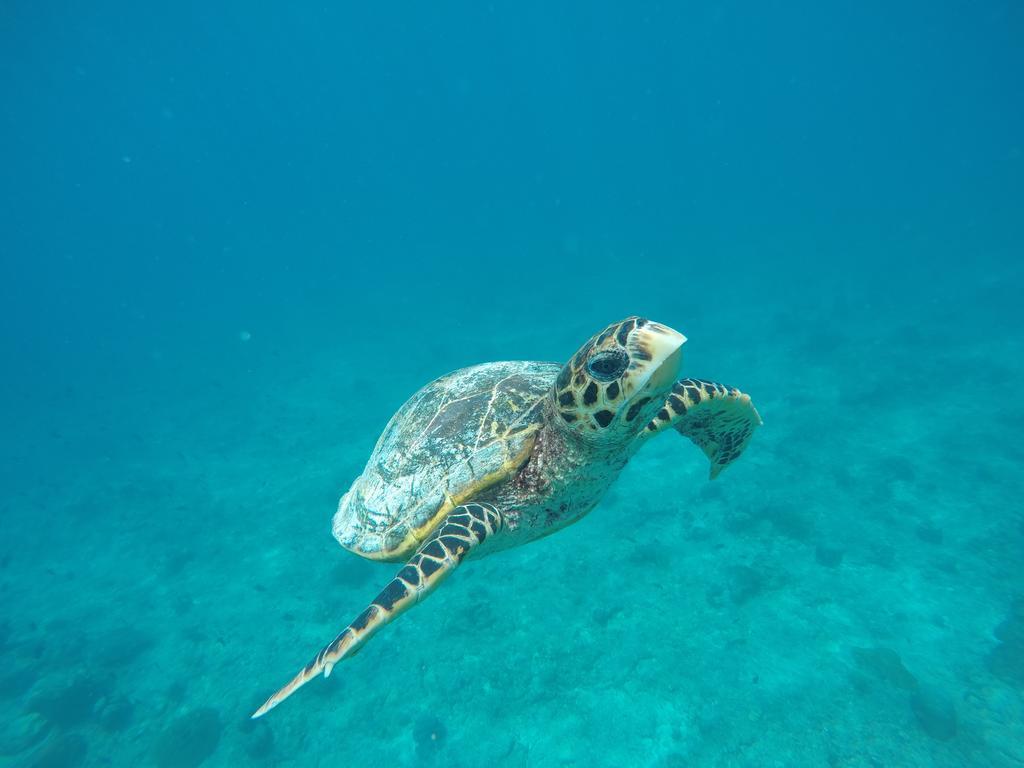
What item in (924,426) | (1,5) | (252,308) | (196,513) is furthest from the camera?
(252,308)

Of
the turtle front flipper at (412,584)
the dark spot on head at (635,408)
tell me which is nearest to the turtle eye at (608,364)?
the dark spot on head at (635,408)

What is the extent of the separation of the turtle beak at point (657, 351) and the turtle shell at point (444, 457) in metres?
1.72

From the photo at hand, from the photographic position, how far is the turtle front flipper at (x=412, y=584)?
2969mm

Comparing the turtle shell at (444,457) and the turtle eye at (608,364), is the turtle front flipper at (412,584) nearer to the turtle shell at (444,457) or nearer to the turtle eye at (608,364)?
the turtle shell at (444,457)

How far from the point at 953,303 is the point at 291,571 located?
93.8 feet

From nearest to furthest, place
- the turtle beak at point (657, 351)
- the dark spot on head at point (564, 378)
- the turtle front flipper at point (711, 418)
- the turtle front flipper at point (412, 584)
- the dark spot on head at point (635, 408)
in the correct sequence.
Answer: the turtle beak at point (657, 351) → the turtle front flipper at point (412, 584) → the dark spot on head at point (635, 408) → the dark spot on head at point (564, 378) → the turtle front flipper at point (711, 418)

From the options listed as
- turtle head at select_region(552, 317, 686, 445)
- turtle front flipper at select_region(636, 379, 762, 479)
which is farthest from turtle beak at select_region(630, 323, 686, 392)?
turtle front flipper at select_region(636, 379, 762, 479)

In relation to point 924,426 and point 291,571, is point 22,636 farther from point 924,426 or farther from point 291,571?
point 924,426

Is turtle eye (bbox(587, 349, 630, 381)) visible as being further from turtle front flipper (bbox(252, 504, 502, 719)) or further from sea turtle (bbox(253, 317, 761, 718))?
turtle front flipper (bbox(252, 504, 502, 719))

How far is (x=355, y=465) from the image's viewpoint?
15977mm

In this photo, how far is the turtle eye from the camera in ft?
9.84

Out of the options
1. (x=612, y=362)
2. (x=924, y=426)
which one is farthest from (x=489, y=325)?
(x=612, y=362)

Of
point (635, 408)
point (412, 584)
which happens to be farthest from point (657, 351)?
point (412, 584)

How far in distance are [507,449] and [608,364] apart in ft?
5.21
